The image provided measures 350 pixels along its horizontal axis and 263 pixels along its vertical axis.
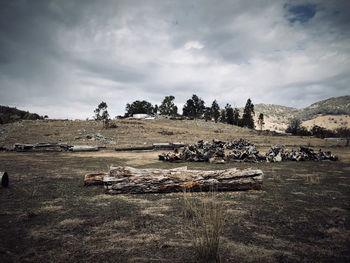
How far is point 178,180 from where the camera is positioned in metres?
6.00

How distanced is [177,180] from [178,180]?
3 centimetres

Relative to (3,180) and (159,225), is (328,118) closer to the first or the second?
(159,225)

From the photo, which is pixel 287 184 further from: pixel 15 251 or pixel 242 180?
pixel 15 251

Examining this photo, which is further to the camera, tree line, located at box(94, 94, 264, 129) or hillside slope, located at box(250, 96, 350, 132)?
hillside slope, located at box(250, 96, 350, 132)

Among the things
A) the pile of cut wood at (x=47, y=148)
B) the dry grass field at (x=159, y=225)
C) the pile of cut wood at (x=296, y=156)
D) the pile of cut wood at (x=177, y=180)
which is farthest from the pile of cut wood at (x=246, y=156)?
the pile of cut wood at (x=47, y=148)

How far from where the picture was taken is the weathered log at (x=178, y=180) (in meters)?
5.86

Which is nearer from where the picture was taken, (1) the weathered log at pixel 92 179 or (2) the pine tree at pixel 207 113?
(1) the weathered log at pixel 92 179

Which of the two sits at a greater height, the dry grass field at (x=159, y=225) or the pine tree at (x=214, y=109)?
the pine tree at (x=214, y=109)

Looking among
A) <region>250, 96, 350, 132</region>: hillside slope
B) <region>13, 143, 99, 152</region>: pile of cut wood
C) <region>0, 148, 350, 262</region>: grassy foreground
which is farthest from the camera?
<region>250, 96, 350, 132</region>: hillside slope

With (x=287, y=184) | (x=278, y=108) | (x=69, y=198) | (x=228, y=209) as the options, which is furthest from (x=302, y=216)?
(x=278, y=108)

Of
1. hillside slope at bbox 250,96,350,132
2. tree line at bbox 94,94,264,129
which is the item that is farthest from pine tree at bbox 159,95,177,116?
Answer: hillside slope at bbox 250,96,350,132

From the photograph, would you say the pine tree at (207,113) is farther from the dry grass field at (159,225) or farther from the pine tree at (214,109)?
the dry grass field at (159,225)

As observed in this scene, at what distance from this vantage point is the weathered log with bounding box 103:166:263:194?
5.86 m

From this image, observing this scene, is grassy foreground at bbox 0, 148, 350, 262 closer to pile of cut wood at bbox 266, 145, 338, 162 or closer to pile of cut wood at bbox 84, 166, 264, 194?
pile of cut wood at bbox 84, 166, 264, 194
